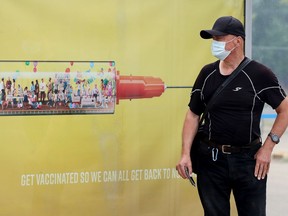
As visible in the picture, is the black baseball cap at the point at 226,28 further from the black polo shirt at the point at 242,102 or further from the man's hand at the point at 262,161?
the man's hand at the point at 262,161

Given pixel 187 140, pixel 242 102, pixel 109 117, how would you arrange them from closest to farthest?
pixel 242 102
pixel 187 140
pixel 109 117

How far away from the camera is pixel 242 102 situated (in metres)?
2.80

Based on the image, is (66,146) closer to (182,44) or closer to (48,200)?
(48,200)

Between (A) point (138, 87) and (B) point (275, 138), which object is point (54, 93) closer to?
(A) point (138, 87)

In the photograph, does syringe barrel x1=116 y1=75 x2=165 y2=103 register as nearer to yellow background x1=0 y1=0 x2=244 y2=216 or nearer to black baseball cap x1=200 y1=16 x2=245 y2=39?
yellow background x1=0 y1=0 x2=244 y2=216

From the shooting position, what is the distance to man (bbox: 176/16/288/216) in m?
2.81

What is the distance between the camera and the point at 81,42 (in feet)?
11.1

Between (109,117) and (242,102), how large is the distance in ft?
3.53

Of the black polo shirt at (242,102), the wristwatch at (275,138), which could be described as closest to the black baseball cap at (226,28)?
the black polo shirt at (242,102)

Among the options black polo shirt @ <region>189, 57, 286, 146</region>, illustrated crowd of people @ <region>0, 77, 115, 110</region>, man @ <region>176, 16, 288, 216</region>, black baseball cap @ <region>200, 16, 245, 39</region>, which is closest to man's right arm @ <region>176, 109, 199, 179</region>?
man @ <region>176, 16, 288, 216</region>

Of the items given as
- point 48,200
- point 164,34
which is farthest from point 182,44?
point 48,200

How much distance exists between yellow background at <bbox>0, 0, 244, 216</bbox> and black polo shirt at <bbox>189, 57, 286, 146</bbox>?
28.8 inches

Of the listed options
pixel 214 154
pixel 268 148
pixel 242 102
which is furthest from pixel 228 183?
pixel 242 102

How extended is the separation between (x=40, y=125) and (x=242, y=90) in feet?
4.67
